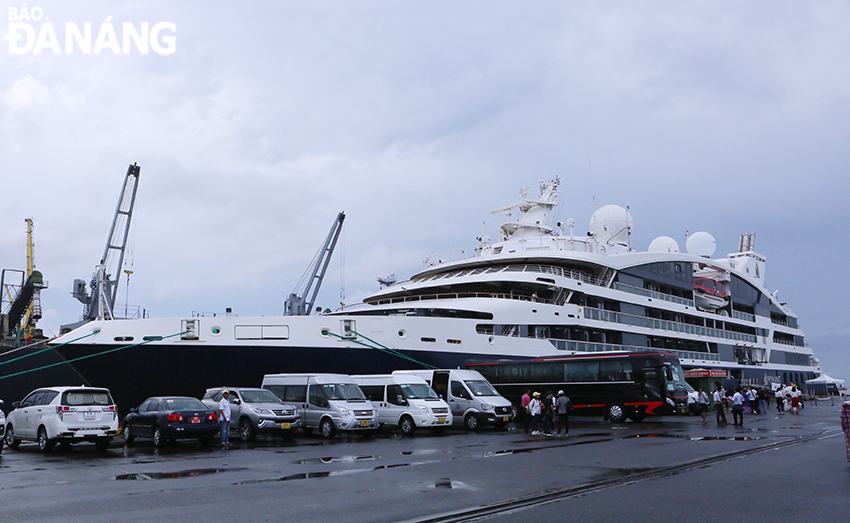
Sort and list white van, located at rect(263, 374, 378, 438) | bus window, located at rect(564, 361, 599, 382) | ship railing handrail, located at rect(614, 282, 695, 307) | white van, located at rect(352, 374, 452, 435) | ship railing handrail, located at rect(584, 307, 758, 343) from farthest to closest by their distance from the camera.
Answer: ship railing handrail, located at rect(614, 282, 695, 307), ship railing handrail, located at rect(584, 307, 758, 343), bus window, located at rect(564, 361, 599, 382), white van, located at rect(352, 374, 452, 435), white van, located at rect(263, 374, 378, 438)

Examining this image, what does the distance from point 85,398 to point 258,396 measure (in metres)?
5.08

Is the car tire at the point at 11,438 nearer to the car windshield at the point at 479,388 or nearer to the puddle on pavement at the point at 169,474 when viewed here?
the puddle on pavement at the point at 169,474

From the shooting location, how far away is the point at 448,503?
875cm

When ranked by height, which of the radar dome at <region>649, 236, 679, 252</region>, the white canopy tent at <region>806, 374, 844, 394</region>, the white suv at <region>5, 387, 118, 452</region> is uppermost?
the radar dome at <region>649, 236, 679, 252</region>

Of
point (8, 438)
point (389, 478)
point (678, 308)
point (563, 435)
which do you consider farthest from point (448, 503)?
point (678, 308)

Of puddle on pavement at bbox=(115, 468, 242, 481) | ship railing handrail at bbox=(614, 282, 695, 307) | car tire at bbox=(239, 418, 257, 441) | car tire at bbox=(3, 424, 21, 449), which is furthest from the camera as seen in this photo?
ship railing handrail at bbox=(614, 282, 695, 307)

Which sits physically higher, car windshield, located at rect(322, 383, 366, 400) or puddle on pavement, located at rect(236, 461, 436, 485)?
car windshield, located at rect(322, 383, 366, 400)

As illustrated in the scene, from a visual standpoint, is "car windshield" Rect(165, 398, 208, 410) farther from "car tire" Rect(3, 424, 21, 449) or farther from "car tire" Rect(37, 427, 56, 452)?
"car tire" Rect(3, 424, 21, 449)

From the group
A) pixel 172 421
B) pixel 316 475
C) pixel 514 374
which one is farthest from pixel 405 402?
pixel 316 475

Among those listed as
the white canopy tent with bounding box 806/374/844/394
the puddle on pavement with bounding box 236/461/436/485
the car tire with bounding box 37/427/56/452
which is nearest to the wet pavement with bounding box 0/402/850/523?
the puddle on pavement with bounding box 236/461/436/485

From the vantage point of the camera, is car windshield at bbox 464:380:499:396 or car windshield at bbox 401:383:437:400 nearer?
car windshield at bbox 401:383:437:400

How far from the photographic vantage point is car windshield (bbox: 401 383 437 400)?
22531mm

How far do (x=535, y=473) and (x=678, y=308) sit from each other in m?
34.0

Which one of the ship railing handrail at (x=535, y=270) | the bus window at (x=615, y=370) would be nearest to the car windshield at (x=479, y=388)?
the bus window at (x=615, y=370)
